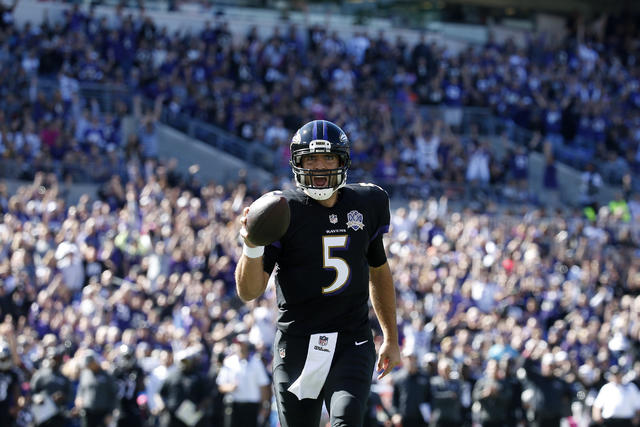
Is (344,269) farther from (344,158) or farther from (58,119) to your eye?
(58,119)

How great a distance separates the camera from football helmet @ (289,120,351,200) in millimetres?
5137

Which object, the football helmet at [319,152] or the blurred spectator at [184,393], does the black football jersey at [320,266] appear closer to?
the football helmet at [319,152]

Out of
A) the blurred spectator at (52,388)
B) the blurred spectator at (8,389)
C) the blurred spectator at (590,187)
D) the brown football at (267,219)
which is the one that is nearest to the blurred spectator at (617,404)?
the blurred spectator at (52,388)

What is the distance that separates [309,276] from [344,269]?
178mm

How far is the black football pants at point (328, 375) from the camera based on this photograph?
16.7ft

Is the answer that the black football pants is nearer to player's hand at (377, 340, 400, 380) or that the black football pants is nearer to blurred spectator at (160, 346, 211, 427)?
player's hand at (377, 340, 400, 380)

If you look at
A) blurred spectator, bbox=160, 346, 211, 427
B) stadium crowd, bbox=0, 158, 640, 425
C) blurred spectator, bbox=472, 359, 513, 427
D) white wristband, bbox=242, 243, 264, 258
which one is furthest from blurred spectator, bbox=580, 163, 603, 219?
white wristband, bbox=242, 243, 264, 258

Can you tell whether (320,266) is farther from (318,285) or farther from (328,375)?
(328,375)

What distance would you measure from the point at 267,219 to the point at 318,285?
0.61 meters

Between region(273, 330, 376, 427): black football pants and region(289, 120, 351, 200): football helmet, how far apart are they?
733 millimetres

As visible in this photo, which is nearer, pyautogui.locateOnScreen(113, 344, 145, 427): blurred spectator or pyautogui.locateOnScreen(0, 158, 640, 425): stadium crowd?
pyautogui.locateOnScreen(113, 344, 145, 427): blurred spectator

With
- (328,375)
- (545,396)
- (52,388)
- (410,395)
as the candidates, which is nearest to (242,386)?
(410,395)

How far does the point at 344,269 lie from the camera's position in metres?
5.22

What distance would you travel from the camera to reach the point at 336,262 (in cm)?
521
